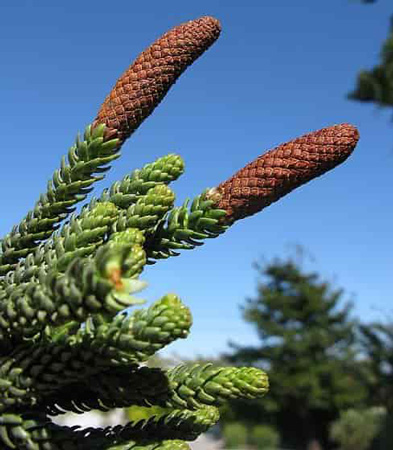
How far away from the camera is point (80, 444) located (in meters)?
0.96

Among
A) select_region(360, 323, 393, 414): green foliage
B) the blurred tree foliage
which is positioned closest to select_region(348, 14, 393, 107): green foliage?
the blurred tree foliage

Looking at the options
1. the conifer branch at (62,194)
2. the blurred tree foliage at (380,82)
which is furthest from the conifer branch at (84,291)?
the blurred tree foliage at (380,82)

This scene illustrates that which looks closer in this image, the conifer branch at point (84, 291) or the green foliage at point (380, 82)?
the conifer branch at point (84, 291)

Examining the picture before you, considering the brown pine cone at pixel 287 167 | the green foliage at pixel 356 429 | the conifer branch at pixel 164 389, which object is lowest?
the green foliage at pixel 356 429

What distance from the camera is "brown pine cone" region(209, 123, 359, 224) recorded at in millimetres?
1121

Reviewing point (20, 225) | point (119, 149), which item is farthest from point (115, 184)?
Result: point (20, 225)

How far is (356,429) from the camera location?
91.9 ft

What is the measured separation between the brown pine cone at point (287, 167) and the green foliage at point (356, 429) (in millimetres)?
28526

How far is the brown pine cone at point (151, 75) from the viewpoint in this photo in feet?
3.97

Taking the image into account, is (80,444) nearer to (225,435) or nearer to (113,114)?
(113,114)

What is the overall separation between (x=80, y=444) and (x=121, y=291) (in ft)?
1.17

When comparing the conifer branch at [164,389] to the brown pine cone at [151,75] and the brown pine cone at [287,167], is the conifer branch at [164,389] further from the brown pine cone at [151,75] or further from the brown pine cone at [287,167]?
the brown pine cone at [151,75]

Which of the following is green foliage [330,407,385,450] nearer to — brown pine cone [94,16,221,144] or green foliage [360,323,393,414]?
green foliage [360,323,393,414]

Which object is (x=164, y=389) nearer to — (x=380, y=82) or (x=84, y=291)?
(x=84, y=291)
